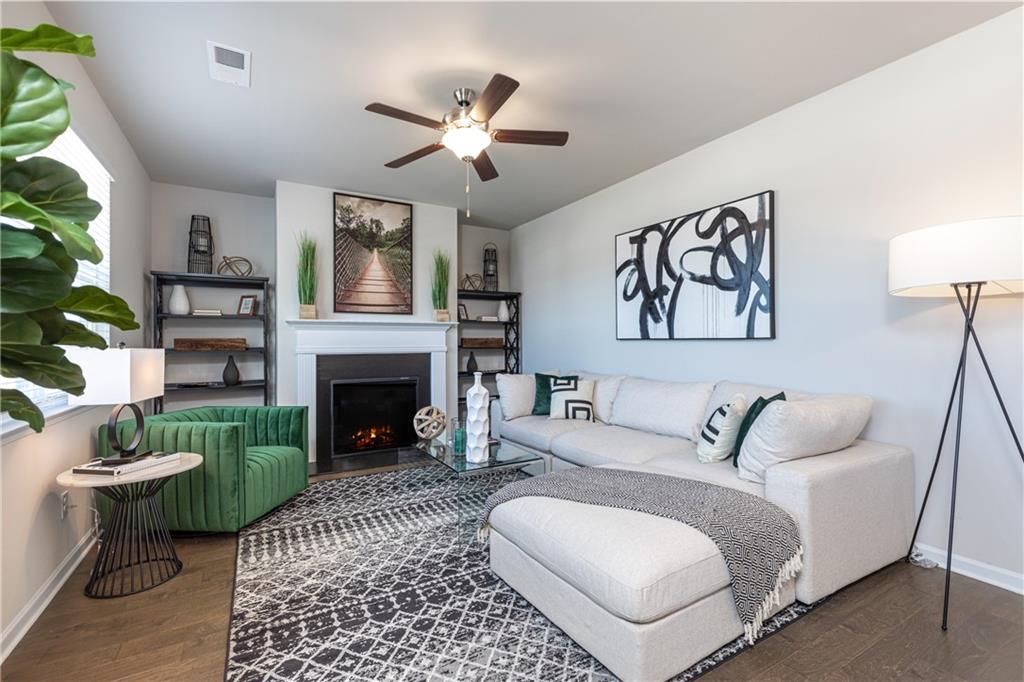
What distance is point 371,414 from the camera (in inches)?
187

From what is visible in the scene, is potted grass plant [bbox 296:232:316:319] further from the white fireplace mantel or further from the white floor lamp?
the white floor lamp

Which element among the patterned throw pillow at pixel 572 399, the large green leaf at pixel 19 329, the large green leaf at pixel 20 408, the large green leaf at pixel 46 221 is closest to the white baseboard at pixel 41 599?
the large green leaf at pixel 20 408

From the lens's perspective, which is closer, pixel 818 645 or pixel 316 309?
pixel 818 645

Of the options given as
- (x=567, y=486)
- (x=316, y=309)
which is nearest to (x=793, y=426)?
(x=567, y=486)

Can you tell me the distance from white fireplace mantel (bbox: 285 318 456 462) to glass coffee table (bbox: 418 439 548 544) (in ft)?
5.07

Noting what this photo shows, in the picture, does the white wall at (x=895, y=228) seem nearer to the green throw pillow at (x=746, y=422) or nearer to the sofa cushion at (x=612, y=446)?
Result: the green throw pillow at (x=746, y=422)

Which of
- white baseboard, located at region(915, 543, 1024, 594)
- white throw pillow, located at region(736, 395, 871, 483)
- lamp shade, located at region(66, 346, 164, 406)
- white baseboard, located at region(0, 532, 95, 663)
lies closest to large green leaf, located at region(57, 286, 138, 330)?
lamp shade, located at region(66, 346, 164, 406)

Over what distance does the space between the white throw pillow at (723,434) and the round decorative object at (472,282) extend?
138 inches

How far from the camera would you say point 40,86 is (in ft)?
3.01

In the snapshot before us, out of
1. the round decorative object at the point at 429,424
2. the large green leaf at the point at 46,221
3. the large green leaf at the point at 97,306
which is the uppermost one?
the large green leaf at the point at 46,221

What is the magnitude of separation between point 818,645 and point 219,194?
555 cm

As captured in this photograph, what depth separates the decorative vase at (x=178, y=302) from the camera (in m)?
4.18

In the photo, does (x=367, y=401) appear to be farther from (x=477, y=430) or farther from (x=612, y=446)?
(x=612, y=446)

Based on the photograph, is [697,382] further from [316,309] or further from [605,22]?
[316,309]
